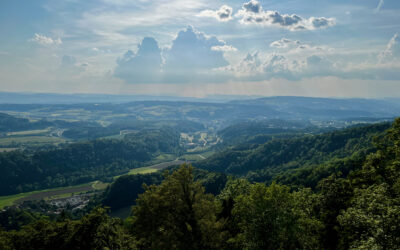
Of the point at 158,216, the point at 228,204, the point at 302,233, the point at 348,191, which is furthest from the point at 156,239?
the point at 348,191

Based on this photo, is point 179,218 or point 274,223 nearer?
point 274,223

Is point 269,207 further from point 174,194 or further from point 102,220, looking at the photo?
point 102,220

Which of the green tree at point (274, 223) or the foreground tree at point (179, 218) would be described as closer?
the green tree at point (274, 223)

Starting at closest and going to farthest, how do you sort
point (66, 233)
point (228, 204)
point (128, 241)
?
point (128, 241), point (66, 233), point (228, 204)

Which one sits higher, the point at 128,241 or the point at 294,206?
the point at 294,206

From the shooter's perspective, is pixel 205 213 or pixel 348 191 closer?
pixel 205 213

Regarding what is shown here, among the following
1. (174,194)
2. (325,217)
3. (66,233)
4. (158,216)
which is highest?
(174,194)

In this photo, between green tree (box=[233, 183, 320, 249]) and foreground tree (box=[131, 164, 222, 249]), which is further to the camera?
foreground tree (box=[131, 164, 222, 249])

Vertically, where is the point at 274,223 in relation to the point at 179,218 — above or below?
above
